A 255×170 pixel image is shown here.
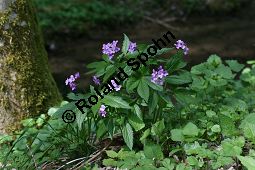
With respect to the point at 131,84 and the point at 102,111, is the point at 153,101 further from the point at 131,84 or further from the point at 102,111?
the point at 102,111

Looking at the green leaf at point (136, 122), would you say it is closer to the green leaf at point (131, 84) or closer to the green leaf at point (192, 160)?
the green leaf at point (131, 84)

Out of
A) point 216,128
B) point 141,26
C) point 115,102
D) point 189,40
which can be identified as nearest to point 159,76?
point 115,102

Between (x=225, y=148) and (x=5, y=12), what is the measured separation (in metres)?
1.73

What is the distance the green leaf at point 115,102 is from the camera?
232cm

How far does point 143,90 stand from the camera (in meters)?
2.30

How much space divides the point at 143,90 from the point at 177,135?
340 millimetres

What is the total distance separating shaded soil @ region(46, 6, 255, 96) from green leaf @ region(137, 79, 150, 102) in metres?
2.91

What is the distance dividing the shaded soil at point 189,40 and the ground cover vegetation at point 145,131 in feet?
8.23

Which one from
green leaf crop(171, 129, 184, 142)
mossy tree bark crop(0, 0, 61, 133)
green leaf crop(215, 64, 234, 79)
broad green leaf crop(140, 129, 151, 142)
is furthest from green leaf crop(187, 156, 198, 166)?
mossy tree bark crop(0, 0, 61, 133)

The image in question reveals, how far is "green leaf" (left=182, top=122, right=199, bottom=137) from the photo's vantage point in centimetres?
245

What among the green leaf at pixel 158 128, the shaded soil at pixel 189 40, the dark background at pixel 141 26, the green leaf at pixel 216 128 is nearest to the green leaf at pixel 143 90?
the green leaf at pixel 158 128

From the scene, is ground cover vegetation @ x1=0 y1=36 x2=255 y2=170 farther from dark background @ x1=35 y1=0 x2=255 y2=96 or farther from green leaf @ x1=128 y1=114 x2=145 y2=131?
dark background @ x1=35 y1=0 x2=255 y2=96

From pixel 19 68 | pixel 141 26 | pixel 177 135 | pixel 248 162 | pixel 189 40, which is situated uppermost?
pixel 141 26

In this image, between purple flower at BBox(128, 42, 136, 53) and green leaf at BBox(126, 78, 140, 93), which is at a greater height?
purple flower at BBox(128, 42, 136, 53)
